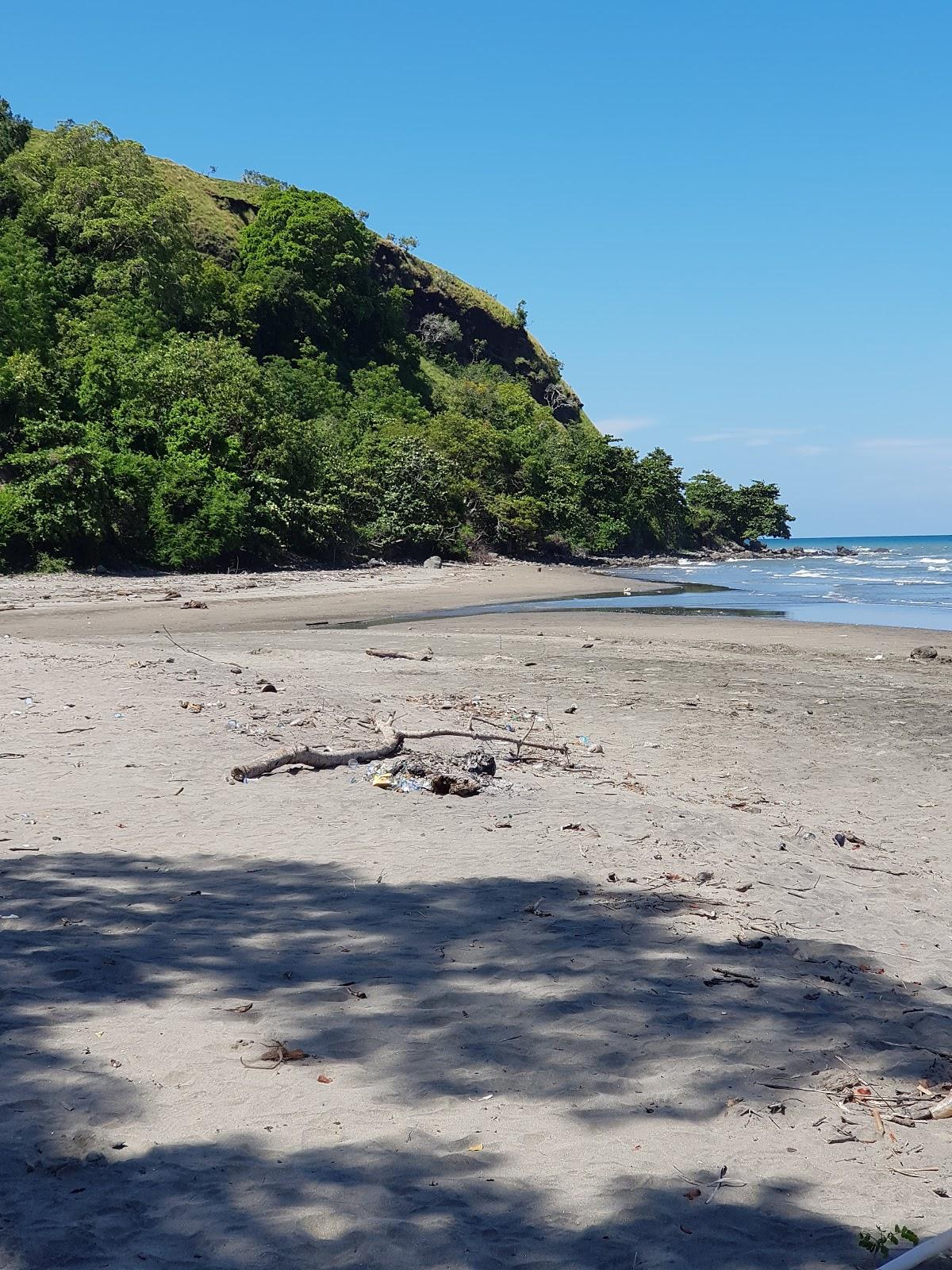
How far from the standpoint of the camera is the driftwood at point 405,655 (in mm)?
15291

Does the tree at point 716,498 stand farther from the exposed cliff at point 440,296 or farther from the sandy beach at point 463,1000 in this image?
the sandy beach at point 463,1000

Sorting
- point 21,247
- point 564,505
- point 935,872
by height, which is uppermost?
point 21,247

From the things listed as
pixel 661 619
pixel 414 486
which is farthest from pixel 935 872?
pixel 414 486

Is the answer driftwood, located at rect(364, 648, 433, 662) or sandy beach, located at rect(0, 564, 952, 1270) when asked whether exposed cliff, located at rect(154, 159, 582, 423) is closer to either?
driftwood, located at rect(364, 648, 433, 662)

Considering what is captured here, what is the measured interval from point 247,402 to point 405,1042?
37911mm

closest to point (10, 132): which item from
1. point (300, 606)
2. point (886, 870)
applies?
point (300, 606)

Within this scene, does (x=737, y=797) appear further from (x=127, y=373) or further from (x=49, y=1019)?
(x=127, y=373)

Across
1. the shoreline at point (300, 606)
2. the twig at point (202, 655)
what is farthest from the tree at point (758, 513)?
the twig at point (202, 655)

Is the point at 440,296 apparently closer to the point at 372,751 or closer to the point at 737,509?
the point at 737,509

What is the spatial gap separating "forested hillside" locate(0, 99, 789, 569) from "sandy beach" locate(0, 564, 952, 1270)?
25005 mm

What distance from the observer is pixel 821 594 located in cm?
3744

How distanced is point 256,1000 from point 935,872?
431 centimetres

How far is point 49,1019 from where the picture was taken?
12.4ft

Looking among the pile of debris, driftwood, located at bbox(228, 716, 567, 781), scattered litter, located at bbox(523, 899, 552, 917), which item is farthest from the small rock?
scattered litter, located at bbox(523, 899, 552, 917)
